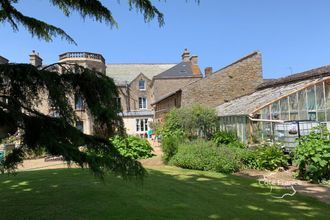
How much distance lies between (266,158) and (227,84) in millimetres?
13559

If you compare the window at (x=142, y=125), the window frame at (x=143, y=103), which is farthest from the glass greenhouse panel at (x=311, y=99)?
the window frame at (x=143, y=103)

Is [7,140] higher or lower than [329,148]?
higher

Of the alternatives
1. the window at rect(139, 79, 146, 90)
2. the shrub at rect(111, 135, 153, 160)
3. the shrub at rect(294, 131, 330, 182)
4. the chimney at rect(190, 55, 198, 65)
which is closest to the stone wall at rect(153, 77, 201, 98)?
the chimney at rect(190, 55, 198, 65)

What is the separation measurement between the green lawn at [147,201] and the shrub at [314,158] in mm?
1987

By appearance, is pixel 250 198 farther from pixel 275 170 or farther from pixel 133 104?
pixel 133 104

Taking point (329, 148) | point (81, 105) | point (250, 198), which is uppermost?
point (81, 105)

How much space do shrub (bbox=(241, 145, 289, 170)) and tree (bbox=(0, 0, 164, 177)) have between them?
1081 centimetres

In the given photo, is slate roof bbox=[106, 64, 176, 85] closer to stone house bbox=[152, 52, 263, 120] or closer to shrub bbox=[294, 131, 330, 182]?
stone house bbox=[152, 52, 263, 120]

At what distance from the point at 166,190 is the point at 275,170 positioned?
235 inches

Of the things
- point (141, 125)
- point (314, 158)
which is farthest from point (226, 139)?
point (141, 125)

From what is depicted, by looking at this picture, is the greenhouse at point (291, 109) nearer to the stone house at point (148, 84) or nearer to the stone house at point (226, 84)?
the stone house at point (226, 84)

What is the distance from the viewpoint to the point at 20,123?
3078 millimetres

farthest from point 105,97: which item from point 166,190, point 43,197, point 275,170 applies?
point 275,170

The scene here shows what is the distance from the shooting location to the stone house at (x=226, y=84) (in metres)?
26.1
